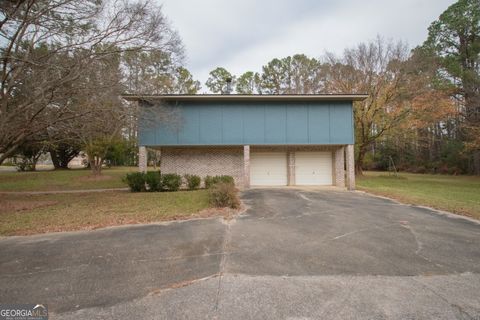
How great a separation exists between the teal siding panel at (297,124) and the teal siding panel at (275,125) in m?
0.25

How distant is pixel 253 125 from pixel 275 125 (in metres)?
1.24

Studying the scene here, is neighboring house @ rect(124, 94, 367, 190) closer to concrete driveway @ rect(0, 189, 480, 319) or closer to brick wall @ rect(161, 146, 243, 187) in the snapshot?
brick wall @ rect(161, 146, 243, 187)

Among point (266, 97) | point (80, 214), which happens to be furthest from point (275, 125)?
point (80, 214)

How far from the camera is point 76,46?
8047 millimetres

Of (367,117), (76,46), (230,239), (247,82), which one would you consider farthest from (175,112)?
(247,82)

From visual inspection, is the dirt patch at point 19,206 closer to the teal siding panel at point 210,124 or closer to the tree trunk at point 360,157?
the teal siding panel at point 210,124

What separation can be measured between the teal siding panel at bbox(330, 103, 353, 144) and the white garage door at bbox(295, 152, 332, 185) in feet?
7.97

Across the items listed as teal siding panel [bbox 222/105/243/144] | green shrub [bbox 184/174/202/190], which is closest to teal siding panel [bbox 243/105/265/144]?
teal siding panel [bbox 222/105/243/144]

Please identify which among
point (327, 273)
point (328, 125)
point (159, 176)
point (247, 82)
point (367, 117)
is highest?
point (247, 82)

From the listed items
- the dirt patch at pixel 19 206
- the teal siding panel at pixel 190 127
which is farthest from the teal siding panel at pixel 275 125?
the dirt patch at pixel 19 206

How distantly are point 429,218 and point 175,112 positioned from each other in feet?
37.3

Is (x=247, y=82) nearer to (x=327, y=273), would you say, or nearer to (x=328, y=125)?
(x=328, y=125)

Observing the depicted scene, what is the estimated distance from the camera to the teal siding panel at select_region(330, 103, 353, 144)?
13516 millimetres

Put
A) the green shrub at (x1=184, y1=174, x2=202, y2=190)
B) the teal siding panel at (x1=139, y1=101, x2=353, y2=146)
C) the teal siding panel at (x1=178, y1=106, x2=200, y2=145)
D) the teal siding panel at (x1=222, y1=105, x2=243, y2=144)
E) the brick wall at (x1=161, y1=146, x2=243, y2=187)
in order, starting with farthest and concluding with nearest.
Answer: the brick wall at (x1=161, y1=146, x2=243, y2=187), the teal siding panel at (x1=222, y1=105, x2=243, y2=144), the teal siding panel at (x1=139, y1=101, x2=353, y2=146), the teal siding panel at (x1=178, y1=106, x2=200, y2=145), the green shrub at (x1=184, y1=174, x2=202, y2=190)
